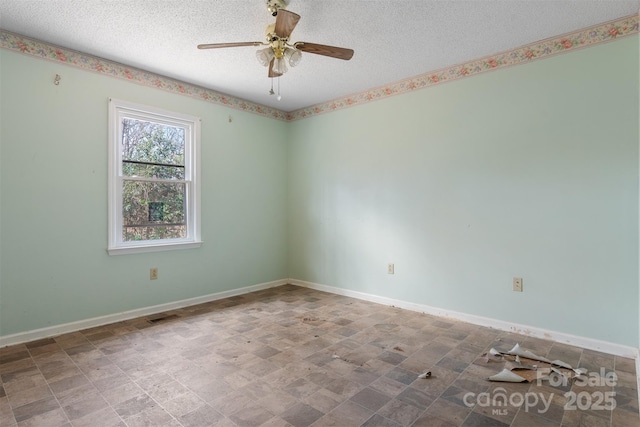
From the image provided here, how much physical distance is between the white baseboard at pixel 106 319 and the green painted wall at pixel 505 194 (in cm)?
146

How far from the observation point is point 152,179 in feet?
11.7

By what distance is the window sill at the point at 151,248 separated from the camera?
327 cm

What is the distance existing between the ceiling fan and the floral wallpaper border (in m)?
1.40

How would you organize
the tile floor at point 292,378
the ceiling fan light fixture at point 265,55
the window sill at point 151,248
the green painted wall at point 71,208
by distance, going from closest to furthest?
the tile floor at point 292,378 < the ceiling fan light fixture at point 265,55 < the green painted wall at point 71,208 < the window sill at point 151,248

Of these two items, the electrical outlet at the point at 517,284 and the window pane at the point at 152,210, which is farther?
the window pane at the point at 152,210

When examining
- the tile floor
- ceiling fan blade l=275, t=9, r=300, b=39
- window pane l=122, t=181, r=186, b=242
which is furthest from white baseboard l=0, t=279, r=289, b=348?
ceiling fan blade l=275, t=9, r=300, b=39

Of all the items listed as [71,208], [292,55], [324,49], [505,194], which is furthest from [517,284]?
[71,208]

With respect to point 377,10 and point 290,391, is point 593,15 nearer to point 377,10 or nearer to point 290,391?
point 377,10

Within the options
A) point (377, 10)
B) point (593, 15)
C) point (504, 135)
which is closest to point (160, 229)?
point (377, 10)

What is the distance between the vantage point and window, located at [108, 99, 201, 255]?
10.8 feet

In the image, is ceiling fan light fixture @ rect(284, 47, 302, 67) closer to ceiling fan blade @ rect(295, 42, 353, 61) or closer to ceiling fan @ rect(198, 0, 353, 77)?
ceiling fan @ rect(198, 0, 353, 77)

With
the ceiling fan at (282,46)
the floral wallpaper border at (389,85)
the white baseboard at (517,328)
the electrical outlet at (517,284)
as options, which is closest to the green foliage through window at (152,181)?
the floral wallpaper border at (389,85)

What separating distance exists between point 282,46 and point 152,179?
2063mm

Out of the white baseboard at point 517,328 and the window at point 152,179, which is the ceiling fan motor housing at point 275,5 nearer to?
the window at point 152,179
